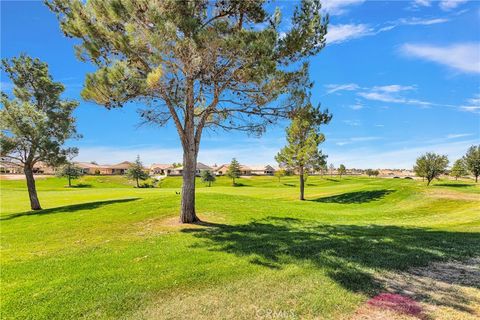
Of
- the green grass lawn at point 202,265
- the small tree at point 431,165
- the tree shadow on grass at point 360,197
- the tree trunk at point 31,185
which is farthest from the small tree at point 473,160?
the tree trunk at point 31,185

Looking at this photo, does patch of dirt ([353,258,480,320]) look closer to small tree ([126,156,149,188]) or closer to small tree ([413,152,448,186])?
small tree ([413,152,448,186])

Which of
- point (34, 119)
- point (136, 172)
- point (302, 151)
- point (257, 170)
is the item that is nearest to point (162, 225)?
point (34, 119)

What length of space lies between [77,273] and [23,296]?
50.6 inches

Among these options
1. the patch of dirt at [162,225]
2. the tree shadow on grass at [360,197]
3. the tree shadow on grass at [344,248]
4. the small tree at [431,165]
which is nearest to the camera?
the tree shadow on grass at [344,248]

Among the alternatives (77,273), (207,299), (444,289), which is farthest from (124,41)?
(444,289)

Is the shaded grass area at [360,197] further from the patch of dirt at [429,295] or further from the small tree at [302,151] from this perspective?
the patch of dirt at [429,295]

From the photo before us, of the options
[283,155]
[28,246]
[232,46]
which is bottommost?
[28,246]

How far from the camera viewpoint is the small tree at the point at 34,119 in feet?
67.8

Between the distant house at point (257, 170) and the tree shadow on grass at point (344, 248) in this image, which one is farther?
the distant house at point (257, 170)

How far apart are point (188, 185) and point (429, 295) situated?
385 inches

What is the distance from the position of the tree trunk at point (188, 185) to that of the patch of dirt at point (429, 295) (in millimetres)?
8716

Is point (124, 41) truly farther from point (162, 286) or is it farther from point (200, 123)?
point (162, 286)

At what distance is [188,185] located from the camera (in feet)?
44.0

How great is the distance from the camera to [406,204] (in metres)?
24.0
